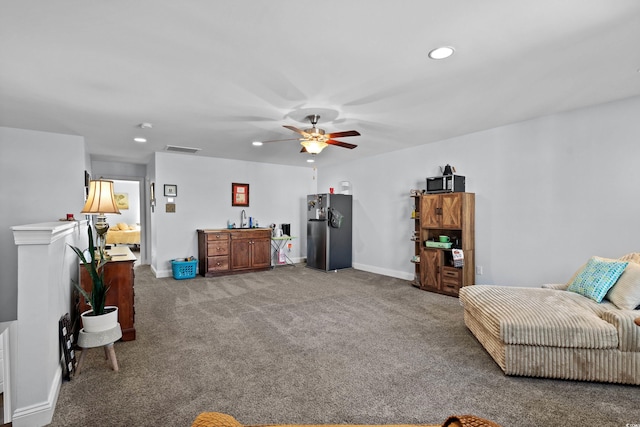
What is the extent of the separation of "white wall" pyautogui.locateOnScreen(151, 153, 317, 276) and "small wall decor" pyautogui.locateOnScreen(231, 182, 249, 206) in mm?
88

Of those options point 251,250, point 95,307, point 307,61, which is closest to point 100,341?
point 95,307

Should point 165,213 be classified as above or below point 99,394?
above

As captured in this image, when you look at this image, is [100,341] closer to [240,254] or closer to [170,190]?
[240,254]

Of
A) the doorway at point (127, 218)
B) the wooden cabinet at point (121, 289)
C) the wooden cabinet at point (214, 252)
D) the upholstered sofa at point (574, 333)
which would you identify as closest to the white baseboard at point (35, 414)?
the wooden cabinet at point (121, 289)

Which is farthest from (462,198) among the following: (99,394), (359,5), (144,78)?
(99,394)

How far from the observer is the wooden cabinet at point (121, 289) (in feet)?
9.63

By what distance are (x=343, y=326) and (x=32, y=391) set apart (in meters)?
2.49

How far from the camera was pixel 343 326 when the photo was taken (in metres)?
3.35

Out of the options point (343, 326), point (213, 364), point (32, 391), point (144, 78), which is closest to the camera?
point (32, 391)

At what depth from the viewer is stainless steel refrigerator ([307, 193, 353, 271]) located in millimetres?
6453

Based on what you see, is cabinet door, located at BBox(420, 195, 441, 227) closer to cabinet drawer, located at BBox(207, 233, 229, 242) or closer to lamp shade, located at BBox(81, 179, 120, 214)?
cabinet drawer, located at BBox(207, 233, 229, 242)

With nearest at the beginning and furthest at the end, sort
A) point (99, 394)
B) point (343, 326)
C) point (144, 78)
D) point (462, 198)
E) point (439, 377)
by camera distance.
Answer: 1. point (99, 394)
2. point (439, 377)
3. point (144, 78)
4. point (343, 326)
5. point (462, 198)

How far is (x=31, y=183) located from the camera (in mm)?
4449

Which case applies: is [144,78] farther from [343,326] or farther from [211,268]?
[211,268]
